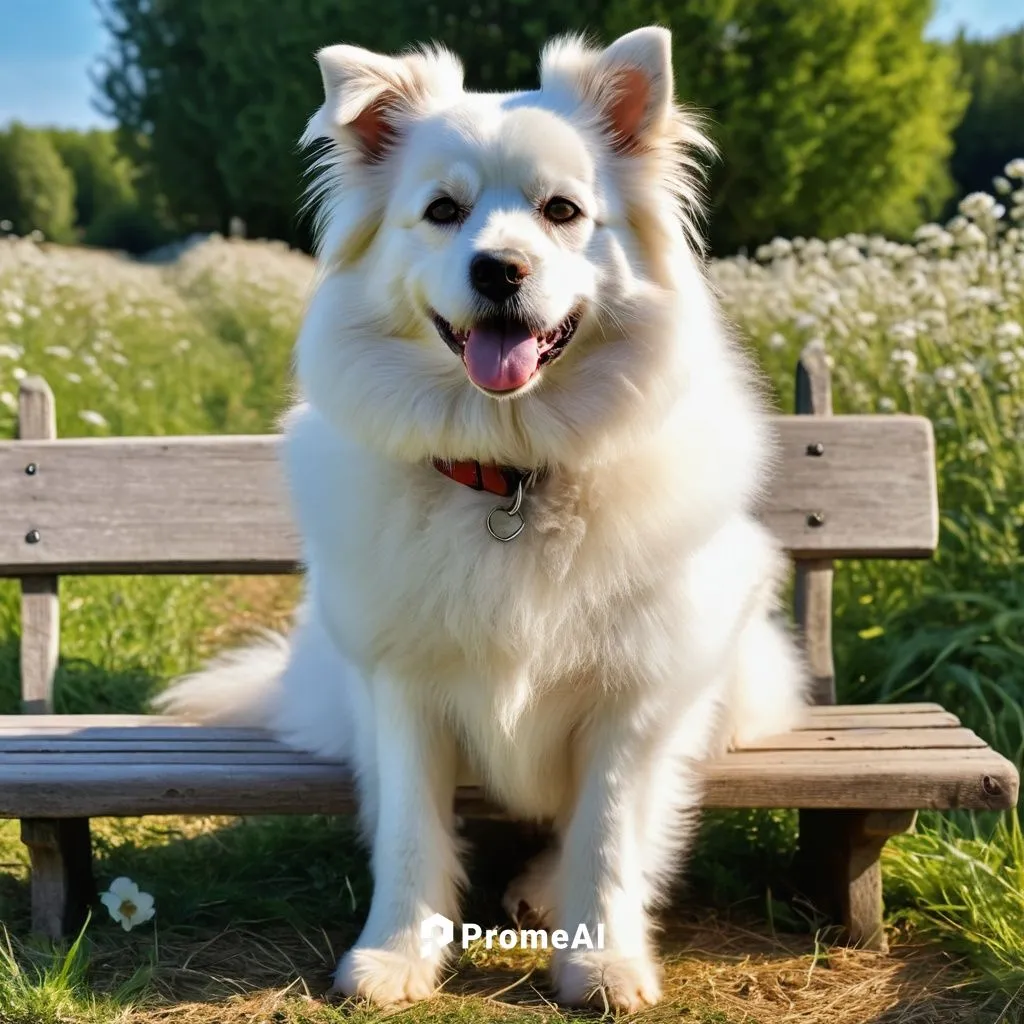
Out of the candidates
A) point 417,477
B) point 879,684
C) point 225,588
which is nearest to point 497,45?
point 225,588

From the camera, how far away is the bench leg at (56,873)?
2.99 meters


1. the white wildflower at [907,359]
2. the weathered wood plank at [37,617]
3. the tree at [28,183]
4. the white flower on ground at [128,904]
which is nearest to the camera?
the white flower on ground at [128,904]

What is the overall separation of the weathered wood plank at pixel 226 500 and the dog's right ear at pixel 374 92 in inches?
47.6

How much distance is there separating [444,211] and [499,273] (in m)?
0.28

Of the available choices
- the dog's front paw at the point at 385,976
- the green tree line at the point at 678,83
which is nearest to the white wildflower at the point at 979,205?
the dog's front paw at the point at 385,976

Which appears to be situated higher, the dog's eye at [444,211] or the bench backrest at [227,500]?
the dog's eye at [444,211]

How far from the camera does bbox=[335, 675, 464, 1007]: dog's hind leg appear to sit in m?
2.73

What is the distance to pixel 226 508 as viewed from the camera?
381 cm

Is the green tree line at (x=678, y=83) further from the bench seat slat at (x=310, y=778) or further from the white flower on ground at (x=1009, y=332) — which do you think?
the bench seat slat at (x=310, y=778)

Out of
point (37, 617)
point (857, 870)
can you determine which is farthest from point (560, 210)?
point (37, 617)

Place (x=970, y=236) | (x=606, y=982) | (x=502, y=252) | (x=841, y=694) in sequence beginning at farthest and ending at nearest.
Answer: (x=970, y=236) → (x=841, y=694) → (x=606, y=982) → (x=502, y=252)

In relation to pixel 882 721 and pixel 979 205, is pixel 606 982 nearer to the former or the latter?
pixel 882 721

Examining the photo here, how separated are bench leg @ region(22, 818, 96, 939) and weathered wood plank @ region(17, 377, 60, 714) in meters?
0.79
